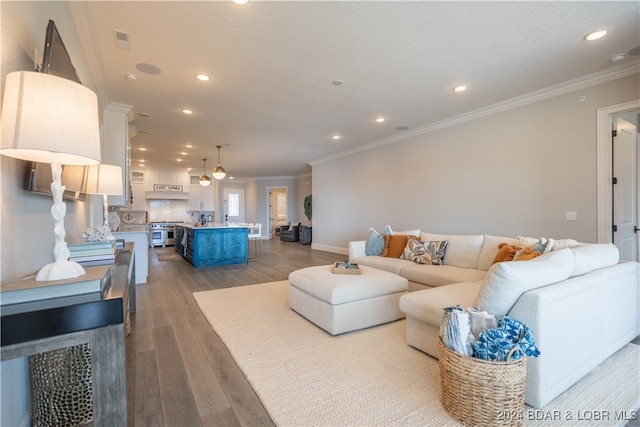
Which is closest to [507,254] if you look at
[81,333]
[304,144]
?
[81,333]

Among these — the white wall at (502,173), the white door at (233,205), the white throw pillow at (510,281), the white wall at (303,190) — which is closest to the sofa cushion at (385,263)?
the white wall at (502,173)

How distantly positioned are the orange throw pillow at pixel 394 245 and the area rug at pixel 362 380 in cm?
138

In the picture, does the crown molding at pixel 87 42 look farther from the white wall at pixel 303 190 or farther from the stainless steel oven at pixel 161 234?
the white wall at pixel 303 190

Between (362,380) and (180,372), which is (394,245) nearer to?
(362,380)

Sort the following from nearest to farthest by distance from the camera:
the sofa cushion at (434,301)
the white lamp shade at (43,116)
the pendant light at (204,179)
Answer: the white lamp shade at (43,116) → the sofa cushion at (434,301) → the pendant light at (204,179)

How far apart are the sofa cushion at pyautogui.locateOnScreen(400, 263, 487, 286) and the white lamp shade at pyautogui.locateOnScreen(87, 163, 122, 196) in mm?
3219

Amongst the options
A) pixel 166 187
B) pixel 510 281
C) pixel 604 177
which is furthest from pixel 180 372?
pixel 166 187

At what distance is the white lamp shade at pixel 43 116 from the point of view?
1049 millimetres

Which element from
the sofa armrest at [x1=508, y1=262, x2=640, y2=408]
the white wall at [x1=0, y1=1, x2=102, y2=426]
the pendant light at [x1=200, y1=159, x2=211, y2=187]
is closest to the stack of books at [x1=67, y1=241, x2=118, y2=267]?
the white wall at [x1=0, y1=1, x2=102, y2=426]

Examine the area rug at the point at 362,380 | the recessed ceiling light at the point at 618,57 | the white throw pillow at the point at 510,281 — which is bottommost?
the area rug at the point at 362,380

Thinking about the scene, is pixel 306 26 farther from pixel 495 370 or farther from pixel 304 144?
pixel 304 144

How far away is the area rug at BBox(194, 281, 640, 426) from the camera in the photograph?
5.22ft

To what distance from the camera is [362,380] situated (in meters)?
1.94

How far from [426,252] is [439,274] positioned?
595 millimetres
